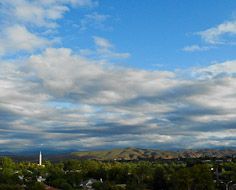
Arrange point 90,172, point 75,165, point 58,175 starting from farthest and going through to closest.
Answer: point 75,165
point 90,172
point 58,175

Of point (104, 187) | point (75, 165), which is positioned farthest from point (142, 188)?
point (75, 165)

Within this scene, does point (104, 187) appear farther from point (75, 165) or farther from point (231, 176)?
point (75, 165)

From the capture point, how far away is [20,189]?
291 feet

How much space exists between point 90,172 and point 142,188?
54.7 m

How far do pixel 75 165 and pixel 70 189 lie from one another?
8816 centimetres

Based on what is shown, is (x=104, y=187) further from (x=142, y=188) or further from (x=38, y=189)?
(x=38, y=189)

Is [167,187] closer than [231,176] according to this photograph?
Yes

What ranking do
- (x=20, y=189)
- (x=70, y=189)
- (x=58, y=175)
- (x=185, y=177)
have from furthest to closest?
1. (x=58, y=175)
2. (x=70, y=189)
3. (x=185, y=177)
4. (x=20, y=189)

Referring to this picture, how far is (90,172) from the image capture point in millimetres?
155000

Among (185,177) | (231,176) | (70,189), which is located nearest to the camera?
(185,177)

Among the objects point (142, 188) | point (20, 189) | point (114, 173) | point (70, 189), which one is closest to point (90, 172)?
point (114, 173)

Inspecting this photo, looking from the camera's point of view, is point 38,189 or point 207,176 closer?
point 38,189

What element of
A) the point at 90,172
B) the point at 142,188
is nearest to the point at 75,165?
the point at 90,172

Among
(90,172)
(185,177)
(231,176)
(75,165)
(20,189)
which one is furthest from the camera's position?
(75,165)
